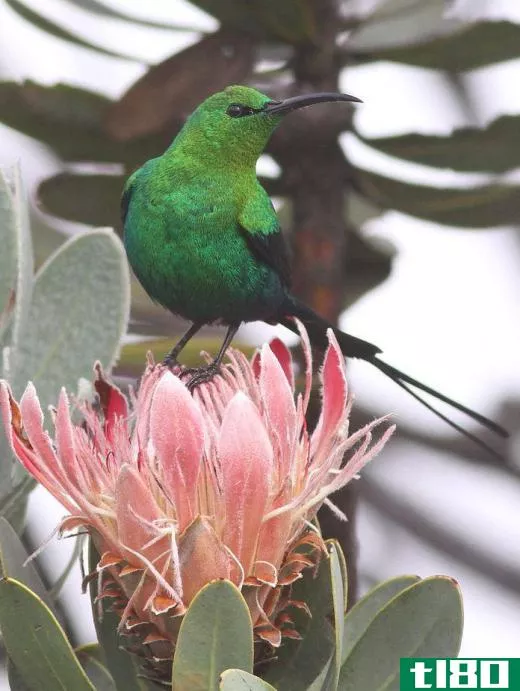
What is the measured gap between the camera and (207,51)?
817mm

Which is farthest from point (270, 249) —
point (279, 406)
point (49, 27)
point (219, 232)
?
point (49, 27)

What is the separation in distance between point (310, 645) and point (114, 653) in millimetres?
101

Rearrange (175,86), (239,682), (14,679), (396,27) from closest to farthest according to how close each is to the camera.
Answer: (239,682) < (14,679) < (175,86) < (396,27)

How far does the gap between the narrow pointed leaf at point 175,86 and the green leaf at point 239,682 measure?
444mm

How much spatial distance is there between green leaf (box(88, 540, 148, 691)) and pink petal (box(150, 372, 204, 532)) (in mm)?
88

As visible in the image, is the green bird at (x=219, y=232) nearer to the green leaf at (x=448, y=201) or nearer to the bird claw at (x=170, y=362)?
the bird claw at (x=170, y=362)

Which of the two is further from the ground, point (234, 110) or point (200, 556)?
point (234, 110)

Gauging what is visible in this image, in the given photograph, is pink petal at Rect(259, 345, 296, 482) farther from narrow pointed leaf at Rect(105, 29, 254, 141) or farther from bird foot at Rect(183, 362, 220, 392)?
narrow pointed leaf at Rect(105, 29, 254, 141)

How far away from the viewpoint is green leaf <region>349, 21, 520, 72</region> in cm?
87

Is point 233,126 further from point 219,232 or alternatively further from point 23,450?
point 23,450

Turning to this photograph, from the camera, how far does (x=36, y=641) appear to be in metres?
0.52

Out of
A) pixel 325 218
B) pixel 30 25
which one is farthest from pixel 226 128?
pixel 30 25

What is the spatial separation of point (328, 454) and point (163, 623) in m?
0.12

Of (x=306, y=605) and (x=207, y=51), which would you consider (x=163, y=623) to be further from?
(x=207, y=51)
